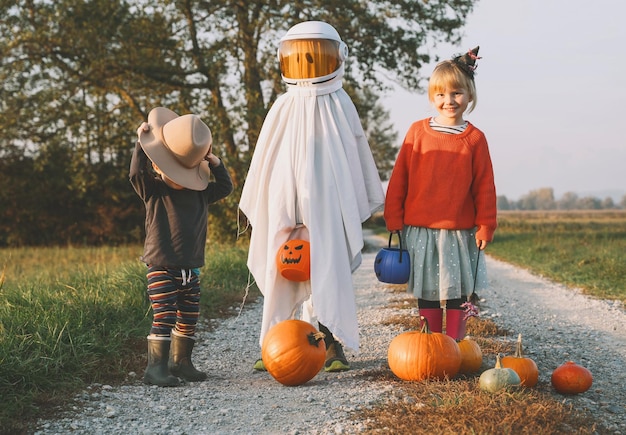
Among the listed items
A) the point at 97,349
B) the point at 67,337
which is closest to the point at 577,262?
the point at 97,349

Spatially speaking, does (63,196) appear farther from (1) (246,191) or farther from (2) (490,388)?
(2) (490,388)

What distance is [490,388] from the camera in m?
3.45

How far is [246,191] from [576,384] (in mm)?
2463

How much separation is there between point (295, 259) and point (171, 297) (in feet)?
2.69

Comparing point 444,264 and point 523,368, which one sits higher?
point 444,264

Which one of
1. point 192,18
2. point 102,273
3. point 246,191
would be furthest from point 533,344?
point 192,18

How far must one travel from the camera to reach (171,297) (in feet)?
13.7

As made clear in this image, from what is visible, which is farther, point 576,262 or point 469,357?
point 576,262

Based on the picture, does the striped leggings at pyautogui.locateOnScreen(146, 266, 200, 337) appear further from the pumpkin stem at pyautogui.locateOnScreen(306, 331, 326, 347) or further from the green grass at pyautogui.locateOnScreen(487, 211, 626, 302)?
the green grass at pyautogui.locateOnScreen(487, 211, 626, 302)

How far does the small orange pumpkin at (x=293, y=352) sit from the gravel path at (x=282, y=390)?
0.09m

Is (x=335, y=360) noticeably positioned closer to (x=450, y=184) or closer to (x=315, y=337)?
(x=315, y=337)

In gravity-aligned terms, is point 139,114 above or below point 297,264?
above

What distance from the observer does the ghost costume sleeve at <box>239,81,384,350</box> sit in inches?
171

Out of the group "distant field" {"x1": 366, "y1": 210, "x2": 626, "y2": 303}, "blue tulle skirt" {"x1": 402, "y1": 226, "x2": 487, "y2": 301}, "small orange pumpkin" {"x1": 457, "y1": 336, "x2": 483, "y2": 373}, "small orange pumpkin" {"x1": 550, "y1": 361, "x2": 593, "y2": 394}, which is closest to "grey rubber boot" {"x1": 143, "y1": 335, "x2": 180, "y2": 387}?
"blue tulle skirt" {"x1": 402, "y1": 226, "x2": 487, "y2": 301}
